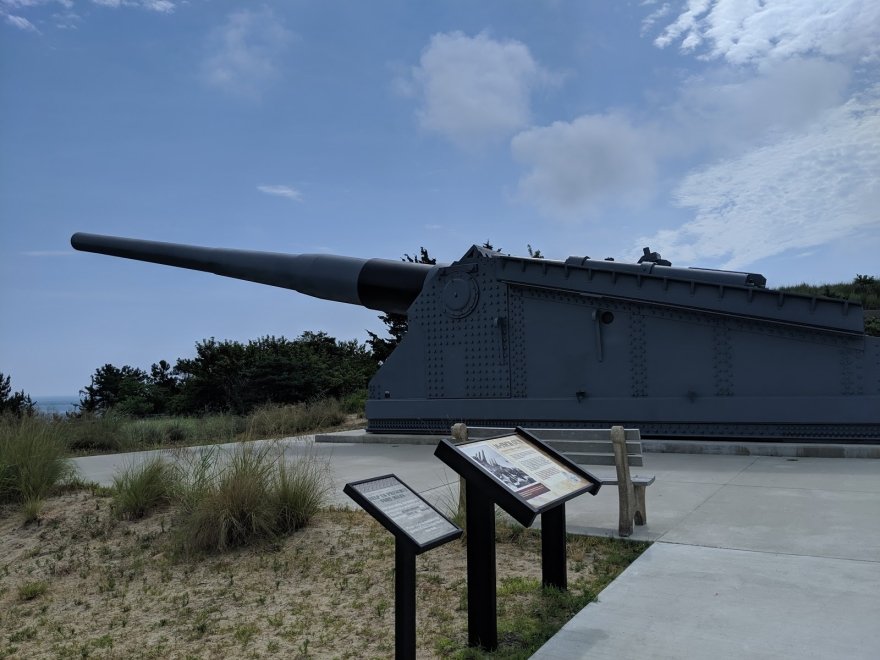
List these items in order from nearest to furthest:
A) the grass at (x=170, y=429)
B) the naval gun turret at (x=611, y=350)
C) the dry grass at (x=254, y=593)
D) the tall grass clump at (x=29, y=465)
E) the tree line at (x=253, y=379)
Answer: the dry grass at (x=254, y=593)
the tall grass clump at (x=29, y=465)
the naval gun turret at (x=611, y=350)
the grass at (x=170, y=429)
the tree line at (x=253, y=379)

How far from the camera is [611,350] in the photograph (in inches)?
364

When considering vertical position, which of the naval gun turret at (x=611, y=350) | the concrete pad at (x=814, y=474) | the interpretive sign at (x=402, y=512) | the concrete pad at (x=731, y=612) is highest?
the naval gun turret at (x=611, y=350)

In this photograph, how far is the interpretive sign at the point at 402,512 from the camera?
2611 millimetres

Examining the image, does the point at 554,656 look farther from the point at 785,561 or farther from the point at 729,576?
the point at 785,561

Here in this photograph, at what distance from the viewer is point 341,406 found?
17312 mm

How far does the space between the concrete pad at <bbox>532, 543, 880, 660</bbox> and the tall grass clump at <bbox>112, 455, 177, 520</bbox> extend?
13.5ft

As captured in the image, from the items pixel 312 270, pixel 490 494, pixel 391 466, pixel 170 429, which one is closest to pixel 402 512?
pixel 490 494

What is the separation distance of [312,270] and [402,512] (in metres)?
9.63

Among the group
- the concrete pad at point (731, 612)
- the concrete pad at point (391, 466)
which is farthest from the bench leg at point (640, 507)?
the concrete pad at point (391, 466)

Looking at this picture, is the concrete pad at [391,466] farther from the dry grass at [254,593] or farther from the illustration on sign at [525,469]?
the illustration on sign at [525,469]

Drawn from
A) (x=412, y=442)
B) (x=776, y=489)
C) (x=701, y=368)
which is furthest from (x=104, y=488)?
(x=701, y=368)

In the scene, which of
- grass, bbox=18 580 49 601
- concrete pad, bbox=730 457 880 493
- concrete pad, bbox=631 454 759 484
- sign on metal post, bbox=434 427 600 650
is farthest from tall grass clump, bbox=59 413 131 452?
sign on metal post, bbox=434 427 600 650

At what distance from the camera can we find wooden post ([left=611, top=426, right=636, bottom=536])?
4512 millimetres

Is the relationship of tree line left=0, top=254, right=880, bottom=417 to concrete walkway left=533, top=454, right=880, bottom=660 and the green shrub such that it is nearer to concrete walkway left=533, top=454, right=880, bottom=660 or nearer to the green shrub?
the green shrub
